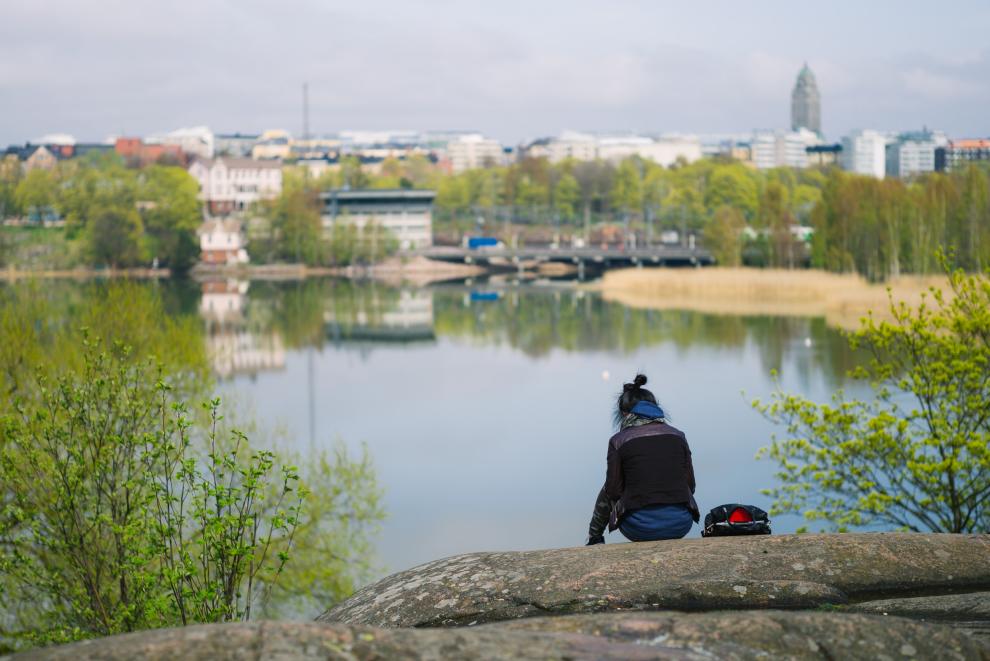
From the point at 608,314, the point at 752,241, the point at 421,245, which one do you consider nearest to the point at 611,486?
the point at 608,314

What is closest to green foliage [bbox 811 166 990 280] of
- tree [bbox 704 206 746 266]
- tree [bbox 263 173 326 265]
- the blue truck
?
tree [bbox 704 206 746 266]

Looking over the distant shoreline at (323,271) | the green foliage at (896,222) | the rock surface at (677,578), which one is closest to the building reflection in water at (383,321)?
the green foliage at (896,222)

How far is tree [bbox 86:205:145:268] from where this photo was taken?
92.5 meters

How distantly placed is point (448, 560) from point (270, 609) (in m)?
8.46

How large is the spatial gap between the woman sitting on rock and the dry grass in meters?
37.4

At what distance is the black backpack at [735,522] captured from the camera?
6562mm

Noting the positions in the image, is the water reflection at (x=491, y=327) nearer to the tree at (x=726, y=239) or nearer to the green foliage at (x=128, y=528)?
the tree at (x=726, y=239)

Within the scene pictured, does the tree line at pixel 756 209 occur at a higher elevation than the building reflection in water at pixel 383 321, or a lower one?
higher

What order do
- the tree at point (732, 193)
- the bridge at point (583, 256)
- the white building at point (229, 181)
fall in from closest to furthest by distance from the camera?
the bridge at point (583, 256)
the tree at point (732, 193)
the white building at point (229, 181)

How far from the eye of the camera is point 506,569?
6.04m

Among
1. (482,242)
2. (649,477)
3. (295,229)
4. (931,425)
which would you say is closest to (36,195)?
(295,229)

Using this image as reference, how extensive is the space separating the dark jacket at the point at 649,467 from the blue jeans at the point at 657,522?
0.13ft

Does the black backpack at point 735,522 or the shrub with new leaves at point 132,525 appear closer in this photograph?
the black backpack at point 735,522

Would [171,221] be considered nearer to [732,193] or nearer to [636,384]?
[732,193]
